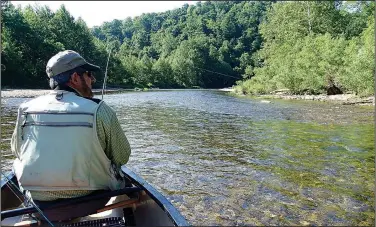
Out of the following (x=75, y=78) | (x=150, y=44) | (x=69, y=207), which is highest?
(x=150, y=44)

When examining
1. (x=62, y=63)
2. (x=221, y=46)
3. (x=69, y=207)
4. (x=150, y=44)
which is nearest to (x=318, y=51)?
(x=62, y=63)

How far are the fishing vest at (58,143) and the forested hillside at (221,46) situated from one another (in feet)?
7.19

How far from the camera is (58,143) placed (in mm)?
3016

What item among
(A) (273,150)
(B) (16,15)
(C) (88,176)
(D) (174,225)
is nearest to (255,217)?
(D) (174,225)

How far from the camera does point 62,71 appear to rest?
330cm

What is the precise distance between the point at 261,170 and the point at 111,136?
5.73 meters

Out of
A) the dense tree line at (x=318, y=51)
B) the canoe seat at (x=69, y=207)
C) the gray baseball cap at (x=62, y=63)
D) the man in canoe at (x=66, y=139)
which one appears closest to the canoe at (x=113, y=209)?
the canoe seat at (x=69, y=207)

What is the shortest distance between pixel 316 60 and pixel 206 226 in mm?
Answer: 34892

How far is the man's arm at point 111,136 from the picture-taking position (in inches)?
124

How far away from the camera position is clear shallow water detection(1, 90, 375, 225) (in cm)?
584

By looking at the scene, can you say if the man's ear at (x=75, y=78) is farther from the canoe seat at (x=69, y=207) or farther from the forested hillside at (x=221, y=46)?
the forested hillside at (x=221, y=46)

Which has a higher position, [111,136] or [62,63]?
[62,63]

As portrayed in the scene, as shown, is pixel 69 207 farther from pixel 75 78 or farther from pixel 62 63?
pixel 62 63

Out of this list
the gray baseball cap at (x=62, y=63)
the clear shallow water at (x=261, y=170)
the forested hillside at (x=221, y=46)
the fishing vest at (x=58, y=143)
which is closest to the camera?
the fishing vest at (x=58, y=143)
